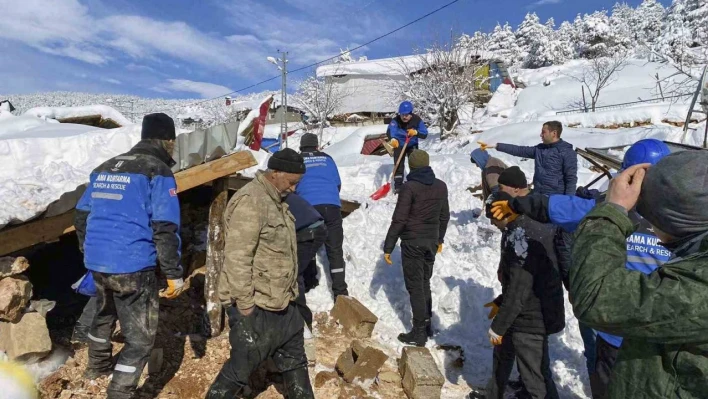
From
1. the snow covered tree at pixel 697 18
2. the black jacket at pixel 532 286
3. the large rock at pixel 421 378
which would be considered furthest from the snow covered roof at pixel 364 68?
the black jacket at pixel 532 286

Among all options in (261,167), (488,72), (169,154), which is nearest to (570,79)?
(488,72)

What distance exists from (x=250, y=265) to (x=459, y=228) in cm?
463

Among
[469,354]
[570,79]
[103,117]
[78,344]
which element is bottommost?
[469,354]

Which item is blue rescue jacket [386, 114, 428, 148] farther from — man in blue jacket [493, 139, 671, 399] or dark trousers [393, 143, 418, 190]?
man in blue jacket [493, 139, 671, 399]

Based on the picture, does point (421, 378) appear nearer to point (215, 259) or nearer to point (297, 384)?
point (297, 384)

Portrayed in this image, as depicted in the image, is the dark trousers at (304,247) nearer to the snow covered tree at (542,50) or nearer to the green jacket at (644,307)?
the green jacket at (644,307)

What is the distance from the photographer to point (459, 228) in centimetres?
684

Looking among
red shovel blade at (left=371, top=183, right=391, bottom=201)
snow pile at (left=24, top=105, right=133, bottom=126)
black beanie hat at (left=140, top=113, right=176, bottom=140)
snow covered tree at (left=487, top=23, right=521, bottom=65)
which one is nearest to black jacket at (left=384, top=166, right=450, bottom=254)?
black beanie hat at (left=140, top=113, right=176, bottom=140)

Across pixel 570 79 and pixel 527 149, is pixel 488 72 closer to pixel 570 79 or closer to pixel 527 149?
pixel 570 79

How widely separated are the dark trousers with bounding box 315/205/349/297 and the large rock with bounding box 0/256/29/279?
2833mm

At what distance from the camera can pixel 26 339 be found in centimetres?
339

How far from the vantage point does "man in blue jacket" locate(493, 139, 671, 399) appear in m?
2.26

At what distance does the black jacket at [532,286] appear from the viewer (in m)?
3.00

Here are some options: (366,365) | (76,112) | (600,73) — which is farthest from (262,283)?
(600,73)
